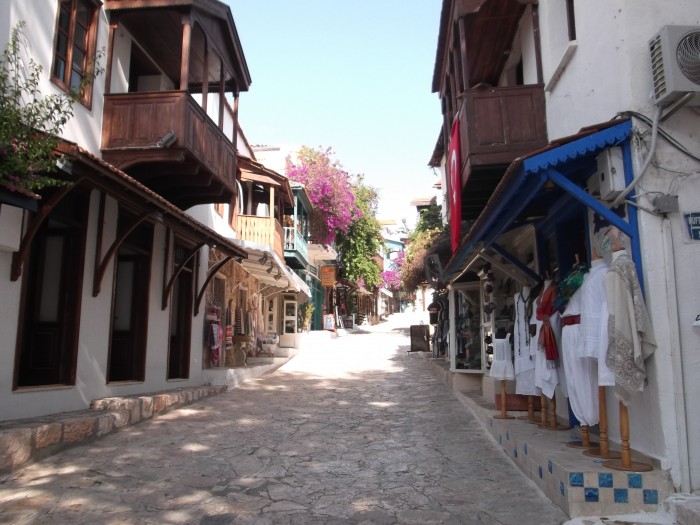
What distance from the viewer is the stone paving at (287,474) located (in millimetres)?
4277

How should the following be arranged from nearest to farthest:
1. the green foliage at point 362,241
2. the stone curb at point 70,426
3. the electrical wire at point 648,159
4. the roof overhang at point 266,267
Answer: the electrical wire at point 648,159
the stone curb at point 70,426
the roof overhang at point 266,267
the green foliage at point 362,241

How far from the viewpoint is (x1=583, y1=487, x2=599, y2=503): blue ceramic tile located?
393 cm

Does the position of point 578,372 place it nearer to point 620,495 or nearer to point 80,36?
point 620,495

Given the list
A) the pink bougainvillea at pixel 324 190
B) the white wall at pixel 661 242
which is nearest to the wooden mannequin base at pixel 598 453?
the white wall at pixel 661 242

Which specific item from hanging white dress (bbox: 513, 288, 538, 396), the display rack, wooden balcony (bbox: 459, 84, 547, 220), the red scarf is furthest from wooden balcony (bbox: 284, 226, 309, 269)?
the red scarf

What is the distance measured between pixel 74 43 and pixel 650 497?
8685mm

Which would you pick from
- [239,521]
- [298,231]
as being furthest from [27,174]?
[298,231]

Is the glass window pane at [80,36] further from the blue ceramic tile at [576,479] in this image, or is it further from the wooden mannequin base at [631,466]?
the wooden mannequin base at [631,466]

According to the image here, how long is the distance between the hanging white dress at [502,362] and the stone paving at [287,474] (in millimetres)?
793

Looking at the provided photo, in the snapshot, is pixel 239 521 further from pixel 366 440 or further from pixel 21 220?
pixel 21 220

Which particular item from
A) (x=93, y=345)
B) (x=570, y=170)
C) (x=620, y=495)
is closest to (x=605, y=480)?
(x=620, y=495)

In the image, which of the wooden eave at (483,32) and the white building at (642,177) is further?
the wooden eave at (483,32)

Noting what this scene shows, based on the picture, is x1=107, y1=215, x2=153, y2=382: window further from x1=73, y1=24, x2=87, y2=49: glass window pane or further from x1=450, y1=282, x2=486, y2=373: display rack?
x1=450, y1=282, x2=486, y2=373: display rack

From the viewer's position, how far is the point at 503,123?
739 cm
